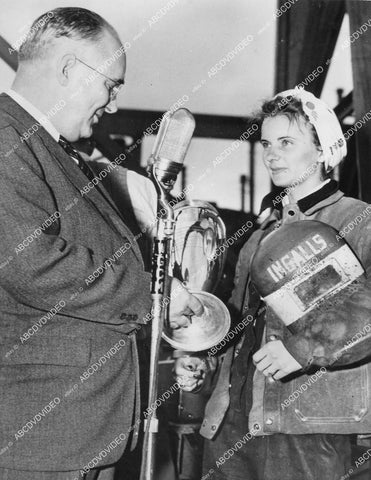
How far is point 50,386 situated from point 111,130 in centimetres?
502

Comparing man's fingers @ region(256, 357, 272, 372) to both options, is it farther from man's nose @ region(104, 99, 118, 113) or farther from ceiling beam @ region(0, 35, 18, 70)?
ceiling beam @ region(0, 35, 18, 70)

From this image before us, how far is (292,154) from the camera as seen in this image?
1.71 m

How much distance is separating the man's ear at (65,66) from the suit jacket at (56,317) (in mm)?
149

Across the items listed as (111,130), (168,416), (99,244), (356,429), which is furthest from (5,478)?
(111,130)

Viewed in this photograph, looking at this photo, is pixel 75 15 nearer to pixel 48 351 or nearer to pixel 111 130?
pixel 48 351

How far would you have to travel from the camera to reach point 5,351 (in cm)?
118

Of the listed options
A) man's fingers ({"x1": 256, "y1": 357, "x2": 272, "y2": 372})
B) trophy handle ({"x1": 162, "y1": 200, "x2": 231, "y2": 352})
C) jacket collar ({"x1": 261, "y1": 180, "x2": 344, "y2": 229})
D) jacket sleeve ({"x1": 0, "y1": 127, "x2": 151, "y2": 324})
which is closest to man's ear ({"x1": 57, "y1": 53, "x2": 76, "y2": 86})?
jacket sleeve ({"x1": 0, "y1": 127, "x2": 151, "y2": 324})

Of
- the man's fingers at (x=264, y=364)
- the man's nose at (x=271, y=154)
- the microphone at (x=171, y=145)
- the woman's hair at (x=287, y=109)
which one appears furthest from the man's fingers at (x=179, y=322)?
the woman's hair at (x=287, y=109)

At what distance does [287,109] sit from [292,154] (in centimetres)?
16

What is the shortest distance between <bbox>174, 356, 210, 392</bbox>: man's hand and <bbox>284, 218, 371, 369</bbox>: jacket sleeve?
1.53 ft

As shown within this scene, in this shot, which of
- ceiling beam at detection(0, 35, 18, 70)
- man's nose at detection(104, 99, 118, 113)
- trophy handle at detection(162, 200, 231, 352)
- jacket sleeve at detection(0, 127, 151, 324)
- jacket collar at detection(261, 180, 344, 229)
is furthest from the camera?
ceiling beam at detection(0, 35, 18, 70)

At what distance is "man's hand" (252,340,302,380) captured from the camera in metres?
1.43

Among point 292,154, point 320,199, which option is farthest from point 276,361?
point 292,154

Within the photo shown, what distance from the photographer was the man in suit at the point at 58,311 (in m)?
1.15
